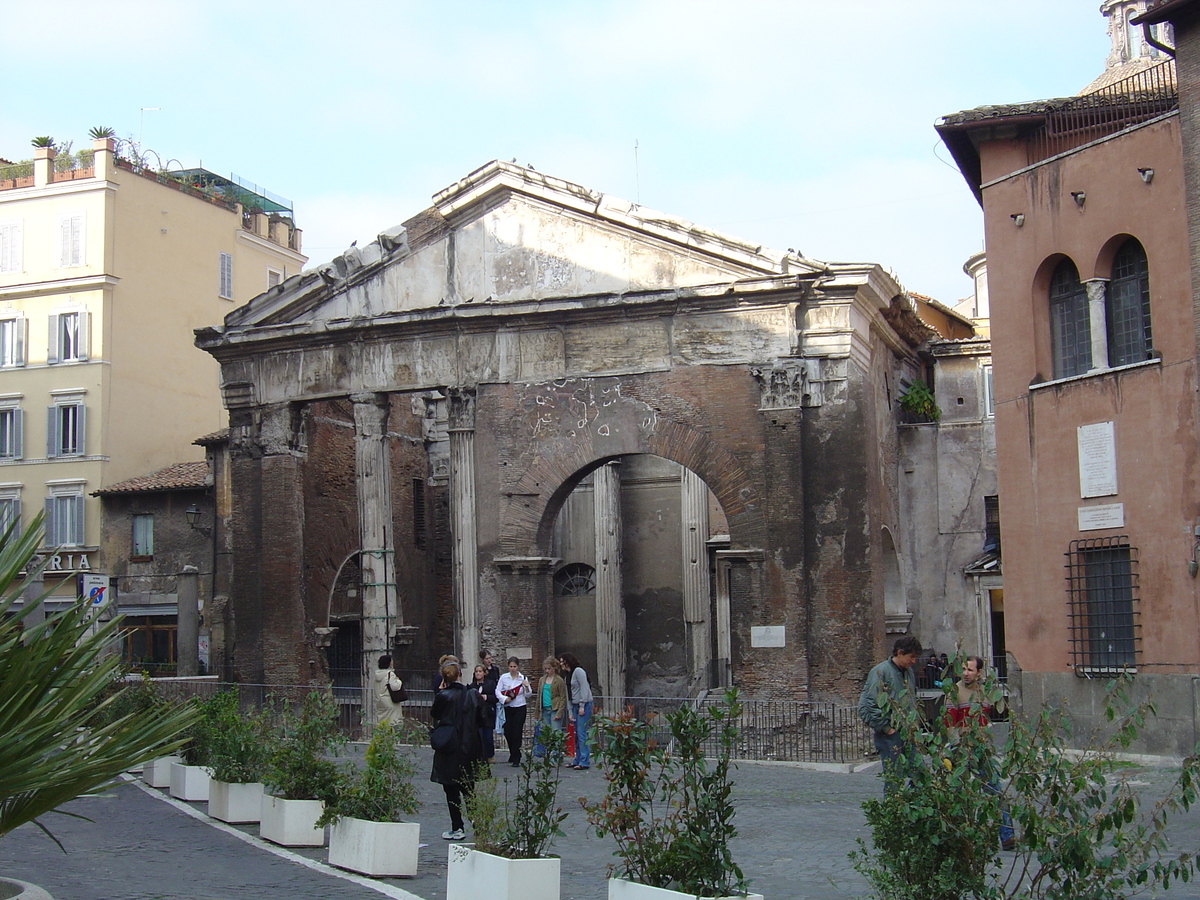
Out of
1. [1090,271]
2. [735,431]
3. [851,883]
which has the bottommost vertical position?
[851,883]

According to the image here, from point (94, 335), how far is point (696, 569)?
17.5m

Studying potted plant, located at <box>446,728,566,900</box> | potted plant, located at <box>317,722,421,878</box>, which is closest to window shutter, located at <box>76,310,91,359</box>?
potted plant, located at <box>317,722,421,878</box>

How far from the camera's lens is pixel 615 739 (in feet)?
24.8

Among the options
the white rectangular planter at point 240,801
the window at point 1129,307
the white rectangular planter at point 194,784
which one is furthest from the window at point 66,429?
the window at point 1129,307

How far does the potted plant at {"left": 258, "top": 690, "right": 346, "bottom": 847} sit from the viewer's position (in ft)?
36.5

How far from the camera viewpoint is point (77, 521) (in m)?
34.1

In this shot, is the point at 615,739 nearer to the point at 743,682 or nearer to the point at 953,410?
the point at 743,682

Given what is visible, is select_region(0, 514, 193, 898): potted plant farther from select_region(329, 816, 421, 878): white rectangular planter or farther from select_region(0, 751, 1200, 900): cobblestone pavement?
select_region(329, 816, 421, 878): white rectangular planter

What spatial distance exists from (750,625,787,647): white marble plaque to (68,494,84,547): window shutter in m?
20.2

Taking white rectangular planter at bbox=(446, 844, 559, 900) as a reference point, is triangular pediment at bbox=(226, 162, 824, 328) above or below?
above

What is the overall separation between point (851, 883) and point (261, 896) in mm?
3851

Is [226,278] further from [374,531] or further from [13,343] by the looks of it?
[374,531]

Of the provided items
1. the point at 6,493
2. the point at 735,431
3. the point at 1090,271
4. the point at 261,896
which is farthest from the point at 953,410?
the point at 6,493

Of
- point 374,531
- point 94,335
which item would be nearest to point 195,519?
point 94,335
